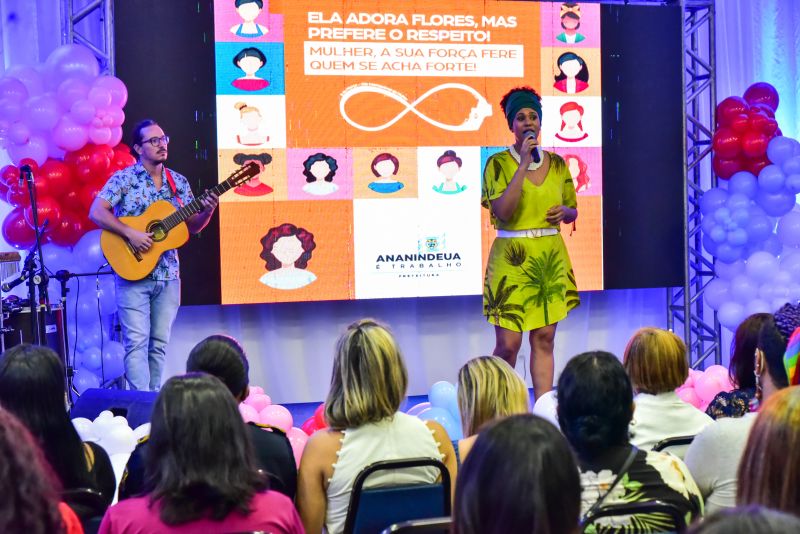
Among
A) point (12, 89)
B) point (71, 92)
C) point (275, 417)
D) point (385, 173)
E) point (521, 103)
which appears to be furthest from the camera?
point (385, 173)

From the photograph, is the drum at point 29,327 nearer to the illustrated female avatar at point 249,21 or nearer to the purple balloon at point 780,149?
the illustrated female avatar at point 249,21

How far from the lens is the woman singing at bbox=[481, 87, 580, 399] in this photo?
4.63 meters

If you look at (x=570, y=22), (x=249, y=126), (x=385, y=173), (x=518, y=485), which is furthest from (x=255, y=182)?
(x=518, y=485)

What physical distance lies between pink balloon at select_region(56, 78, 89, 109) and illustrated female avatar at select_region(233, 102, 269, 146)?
1.04 m

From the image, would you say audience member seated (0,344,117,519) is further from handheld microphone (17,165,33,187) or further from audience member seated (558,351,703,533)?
handheld microphone (17,165,33,187)

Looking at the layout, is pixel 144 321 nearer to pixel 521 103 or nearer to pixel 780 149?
pixel 521 103

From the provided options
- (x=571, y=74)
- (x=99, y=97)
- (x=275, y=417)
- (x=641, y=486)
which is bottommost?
(x=275, y=417)

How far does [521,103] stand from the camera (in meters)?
4.62

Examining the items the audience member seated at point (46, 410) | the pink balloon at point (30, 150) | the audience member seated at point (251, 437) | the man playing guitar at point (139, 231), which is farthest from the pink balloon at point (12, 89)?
the audience member seated at point (46, 410)

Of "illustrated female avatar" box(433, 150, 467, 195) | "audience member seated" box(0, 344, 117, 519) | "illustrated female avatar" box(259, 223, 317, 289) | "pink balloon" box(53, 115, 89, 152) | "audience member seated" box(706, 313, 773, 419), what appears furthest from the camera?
"illustrated female avatar" box(433, 150, 467, 195)

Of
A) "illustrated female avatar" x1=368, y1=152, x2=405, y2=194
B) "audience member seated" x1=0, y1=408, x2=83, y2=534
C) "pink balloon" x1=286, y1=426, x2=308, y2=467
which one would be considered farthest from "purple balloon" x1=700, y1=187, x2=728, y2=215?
"audience member seated" x1=0, y1=408, x2=83, y2=534

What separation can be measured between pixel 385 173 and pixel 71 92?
6.94 feet

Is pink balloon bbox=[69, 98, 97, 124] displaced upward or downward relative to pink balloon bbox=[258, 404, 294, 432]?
upward

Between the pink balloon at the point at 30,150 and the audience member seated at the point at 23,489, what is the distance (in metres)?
4.48
